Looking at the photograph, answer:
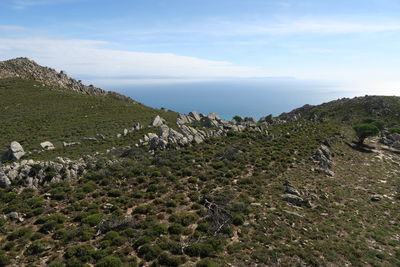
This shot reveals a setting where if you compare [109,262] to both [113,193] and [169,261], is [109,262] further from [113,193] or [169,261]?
[113,193]

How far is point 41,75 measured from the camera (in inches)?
4031

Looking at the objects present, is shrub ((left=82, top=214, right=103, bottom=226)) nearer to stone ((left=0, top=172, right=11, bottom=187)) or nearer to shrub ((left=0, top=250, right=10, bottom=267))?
shrub ((left=0, top=250, right=10, bottom=267))

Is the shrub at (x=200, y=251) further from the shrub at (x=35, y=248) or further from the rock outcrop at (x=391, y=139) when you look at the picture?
the rock outcrop at (x=391, y=139)

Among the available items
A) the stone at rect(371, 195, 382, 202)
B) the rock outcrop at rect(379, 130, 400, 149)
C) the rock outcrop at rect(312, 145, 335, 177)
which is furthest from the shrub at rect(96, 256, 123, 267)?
the rock outcrop at rect(379, 130, 400, 149)

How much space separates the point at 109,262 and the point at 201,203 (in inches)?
383

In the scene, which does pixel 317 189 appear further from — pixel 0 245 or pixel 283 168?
pixel 0 245

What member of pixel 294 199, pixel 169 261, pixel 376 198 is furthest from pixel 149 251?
pixel 376 198

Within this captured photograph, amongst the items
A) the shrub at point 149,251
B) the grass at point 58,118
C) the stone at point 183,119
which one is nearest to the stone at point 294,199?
the shrub at point 149,251

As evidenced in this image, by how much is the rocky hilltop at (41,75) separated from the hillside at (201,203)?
6762cm

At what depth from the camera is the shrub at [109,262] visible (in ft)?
43.0

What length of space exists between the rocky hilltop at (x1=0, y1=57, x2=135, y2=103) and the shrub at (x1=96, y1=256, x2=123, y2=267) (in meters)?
98.2

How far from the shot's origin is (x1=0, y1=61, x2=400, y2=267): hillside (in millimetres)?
15062

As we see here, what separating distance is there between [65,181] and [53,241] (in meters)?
9.63

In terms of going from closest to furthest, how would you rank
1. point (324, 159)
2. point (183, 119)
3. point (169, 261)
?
point (169, 261) → point (324, 159) → point (183, 119)
